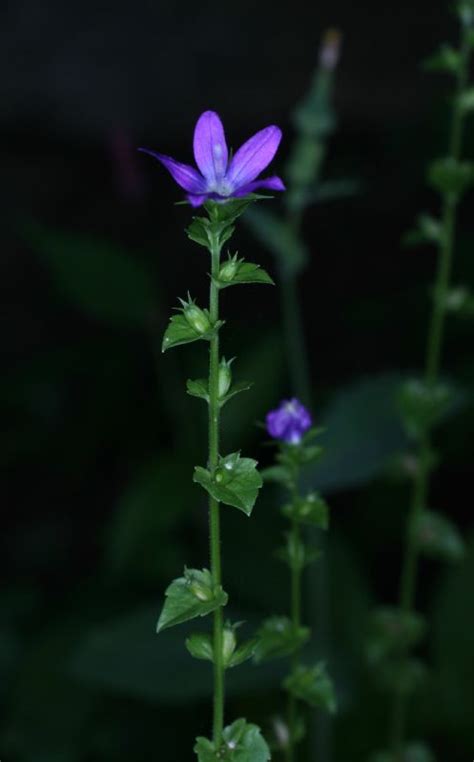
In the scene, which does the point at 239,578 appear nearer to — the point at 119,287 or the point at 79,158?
the point at 119,287

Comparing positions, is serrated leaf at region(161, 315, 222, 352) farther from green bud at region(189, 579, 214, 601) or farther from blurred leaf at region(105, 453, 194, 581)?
blurred leaf at region(105, 453, 194, 581)

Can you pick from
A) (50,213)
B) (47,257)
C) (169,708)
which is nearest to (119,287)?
(47,257)

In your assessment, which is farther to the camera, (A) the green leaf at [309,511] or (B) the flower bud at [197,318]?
(A) the green leaf at [309,511]

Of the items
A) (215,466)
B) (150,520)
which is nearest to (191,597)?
(215,466)

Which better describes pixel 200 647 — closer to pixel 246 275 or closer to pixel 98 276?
pixel 246 275

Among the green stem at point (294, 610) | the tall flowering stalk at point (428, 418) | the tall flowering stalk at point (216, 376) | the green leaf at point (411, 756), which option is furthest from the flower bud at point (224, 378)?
the green leaf at point (411, 756)

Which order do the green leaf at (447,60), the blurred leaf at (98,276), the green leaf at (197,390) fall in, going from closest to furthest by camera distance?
the green leaf at (197,390) → the green leaf at (447,60) → the blurred leaf at (98,276)

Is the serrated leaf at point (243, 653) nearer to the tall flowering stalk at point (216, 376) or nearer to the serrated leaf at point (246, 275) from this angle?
the tall flowering stalk at point (216, 376)
